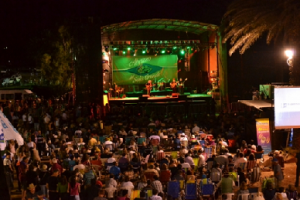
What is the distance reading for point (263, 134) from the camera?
15.1 metres

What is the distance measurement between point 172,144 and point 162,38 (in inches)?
720

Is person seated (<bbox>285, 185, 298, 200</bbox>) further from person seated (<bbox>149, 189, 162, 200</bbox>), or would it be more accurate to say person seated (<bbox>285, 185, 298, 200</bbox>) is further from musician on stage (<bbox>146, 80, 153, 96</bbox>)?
musician on stage (<bbox>146, 80, 153, 96</bbox>)

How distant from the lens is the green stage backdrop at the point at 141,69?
31375mm

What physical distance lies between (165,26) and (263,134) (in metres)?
17.0

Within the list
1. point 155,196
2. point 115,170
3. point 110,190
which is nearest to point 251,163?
point 115,170

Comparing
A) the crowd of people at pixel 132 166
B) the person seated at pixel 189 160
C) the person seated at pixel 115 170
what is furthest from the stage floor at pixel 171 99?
the person seated at pixel 115 170

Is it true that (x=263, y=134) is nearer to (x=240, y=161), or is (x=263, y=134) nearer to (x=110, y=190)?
(x=240, y=161)

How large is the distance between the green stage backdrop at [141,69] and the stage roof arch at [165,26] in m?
2.50

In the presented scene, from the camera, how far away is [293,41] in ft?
47.4

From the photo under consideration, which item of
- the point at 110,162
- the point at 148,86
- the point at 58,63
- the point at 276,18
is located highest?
the point at 58,63

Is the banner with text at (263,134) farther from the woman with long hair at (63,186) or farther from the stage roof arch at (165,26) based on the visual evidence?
the stage roof arch at (165,26)

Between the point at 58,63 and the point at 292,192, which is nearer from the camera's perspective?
the point at 292,192

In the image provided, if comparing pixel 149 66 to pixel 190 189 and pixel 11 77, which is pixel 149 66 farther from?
pixel 11 77

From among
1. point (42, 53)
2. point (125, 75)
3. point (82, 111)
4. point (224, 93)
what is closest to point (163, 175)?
point (82, 111)
